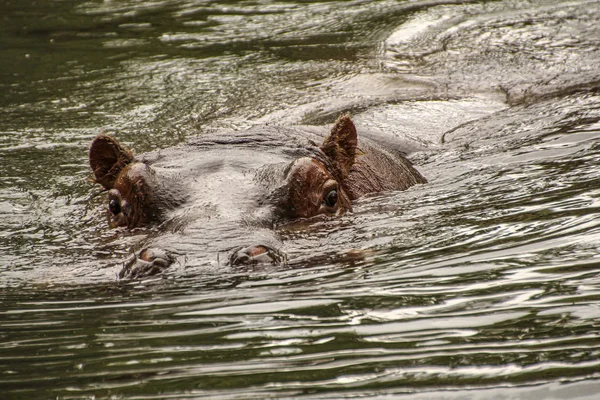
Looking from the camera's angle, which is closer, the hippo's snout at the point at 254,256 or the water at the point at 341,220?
the water at the point at 341,220

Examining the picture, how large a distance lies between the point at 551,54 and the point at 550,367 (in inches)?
338

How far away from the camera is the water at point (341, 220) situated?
3.12 metres

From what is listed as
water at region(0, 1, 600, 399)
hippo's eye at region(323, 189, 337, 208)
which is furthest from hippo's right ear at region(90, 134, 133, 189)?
hippo's eye at region(323, 189, 337, 208)

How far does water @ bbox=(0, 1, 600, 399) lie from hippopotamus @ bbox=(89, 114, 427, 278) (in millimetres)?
155

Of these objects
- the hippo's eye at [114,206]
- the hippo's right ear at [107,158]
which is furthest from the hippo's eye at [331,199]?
the hippo's right ear at [107,158]

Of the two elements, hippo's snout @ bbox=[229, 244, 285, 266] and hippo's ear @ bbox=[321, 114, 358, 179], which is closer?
hippo's snout @ bbox=[229, 244, 285, 266]

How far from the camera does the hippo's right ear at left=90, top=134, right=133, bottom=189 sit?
611cm

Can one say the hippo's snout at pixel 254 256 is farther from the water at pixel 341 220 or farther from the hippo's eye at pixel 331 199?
the hippo's eye at pixel 331 199

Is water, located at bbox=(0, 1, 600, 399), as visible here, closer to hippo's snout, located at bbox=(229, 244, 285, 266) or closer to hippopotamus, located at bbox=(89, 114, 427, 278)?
hippo's snout, located at bbox=(229, 244, 285, 266)

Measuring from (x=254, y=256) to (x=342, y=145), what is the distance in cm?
223

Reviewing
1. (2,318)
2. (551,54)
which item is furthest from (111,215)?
(551,54)

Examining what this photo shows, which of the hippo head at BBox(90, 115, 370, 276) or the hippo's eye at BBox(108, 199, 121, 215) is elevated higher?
the hippo head at BBox(90, 115, 370, 276)

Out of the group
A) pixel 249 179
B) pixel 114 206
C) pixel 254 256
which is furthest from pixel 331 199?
pixel 254 256

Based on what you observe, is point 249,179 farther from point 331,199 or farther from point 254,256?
point 254,256
